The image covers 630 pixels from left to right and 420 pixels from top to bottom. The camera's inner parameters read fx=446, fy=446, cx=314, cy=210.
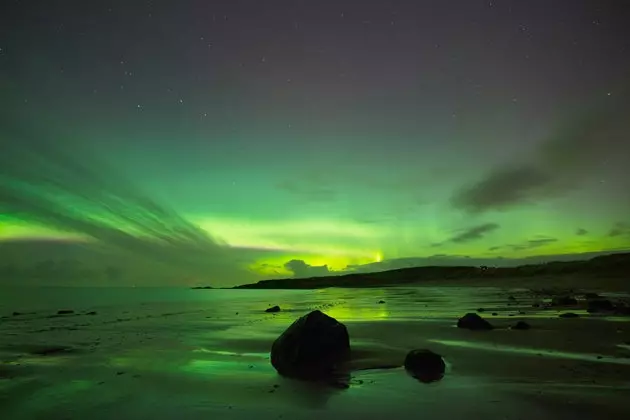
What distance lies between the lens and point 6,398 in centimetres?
1090

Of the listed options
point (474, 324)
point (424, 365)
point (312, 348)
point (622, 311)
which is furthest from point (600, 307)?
point (312, 348)

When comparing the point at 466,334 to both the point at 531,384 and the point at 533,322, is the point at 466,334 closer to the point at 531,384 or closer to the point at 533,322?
the point at 533,322

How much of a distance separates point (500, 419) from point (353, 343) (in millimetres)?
10875

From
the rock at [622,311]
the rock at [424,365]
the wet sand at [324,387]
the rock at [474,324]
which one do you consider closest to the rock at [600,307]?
the rock at [622,311]

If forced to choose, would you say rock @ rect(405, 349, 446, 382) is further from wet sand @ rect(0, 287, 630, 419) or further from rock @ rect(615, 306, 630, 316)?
rock @ rect(615, 306, 630, 316)

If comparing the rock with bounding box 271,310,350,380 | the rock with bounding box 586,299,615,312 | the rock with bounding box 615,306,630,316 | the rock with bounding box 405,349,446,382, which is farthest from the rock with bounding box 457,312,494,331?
the rock with bounding box 586,299,615,312

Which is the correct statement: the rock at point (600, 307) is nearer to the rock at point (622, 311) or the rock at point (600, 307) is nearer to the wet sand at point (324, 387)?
the rock at point (622, 311)

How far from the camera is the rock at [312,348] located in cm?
1433

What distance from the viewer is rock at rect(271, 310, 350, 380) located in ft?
47.0

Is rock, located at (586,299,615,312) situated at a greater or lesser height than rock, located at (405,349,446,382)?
greater


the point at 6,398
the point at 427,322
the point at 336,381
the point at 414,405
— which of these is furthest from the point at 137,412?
the point at 427,322

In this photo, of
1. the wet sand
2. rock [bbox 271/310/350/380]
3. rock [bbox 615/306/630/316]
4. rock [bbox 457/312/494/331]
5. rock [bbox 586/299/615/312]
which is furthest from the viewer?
rock [bbox 586/299/615/312]

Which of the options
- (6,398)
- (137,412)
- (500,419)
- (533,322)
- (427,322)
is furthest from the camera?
(427,322)

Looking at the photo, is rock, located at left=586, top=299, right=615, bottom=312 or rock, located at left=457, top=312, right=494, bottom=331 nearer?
rock, located at left=457, top=312, right=494, bottom=331
